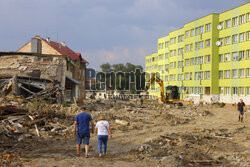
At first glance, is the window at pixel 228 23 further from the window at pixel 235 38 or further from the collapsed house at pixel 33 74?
the collapsed house at pixel 33 74

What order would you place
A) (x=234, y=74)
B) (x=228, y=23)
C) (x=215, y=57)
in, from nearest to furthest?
(x=234, y=74), (x=228, y=23), (x=215, y=57)

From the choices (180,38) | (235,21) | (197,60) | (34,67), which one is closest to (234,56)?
(235,21)

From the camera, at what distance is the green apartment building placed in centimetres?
4450

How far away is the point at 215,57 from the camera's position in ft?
166

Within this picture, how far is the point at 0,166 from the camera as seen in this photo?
8.66 m

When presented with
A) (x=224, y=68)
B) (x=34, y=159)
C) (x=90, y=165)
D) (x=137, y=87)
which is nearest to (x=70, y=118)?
(x=34, y=159)

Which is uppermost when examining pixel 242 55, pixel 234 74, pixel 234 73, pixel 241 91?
pixel 242 55

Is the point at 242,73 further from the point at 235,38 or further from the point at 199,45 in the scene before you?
the point at 199,45


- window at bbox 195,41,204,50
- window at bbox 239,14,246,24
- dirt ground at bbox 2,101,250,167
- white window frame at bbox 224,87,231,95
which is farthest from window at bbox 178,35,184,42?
dirt ground at bbox 2,101,250,167

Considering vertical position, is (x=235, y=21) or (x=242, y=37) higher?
(x=235, y=21)

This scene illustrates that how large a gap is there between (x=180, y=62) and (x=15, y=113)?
49.8 metres

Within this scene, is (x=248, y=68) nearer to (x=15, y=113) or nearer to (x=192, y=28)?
(x=192, y=28)

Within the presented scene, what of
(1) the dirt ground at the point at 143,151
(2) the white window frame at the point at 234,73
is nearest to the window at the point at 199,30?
(2) the white window frame at the point at 234,73

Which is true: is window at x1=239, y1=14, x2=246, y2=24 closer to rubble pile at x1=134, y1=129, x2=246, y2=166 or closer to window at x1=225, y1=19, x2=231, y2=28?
window at x1=225, y1=19, x2=231, y2=28
